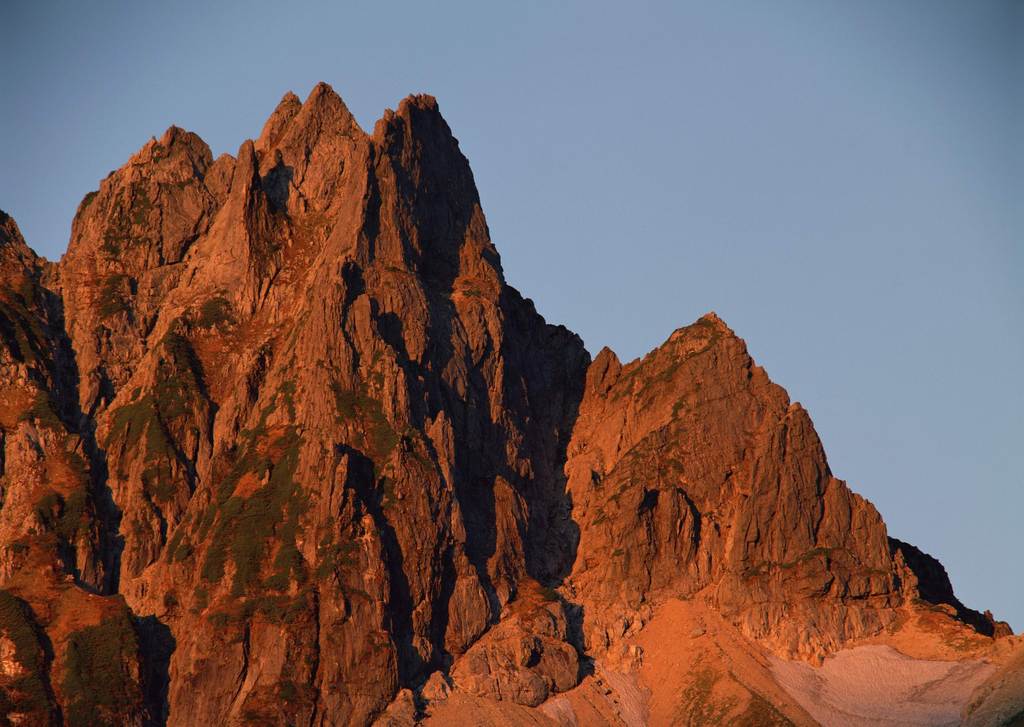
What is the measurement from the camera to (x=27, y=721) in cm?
19950
